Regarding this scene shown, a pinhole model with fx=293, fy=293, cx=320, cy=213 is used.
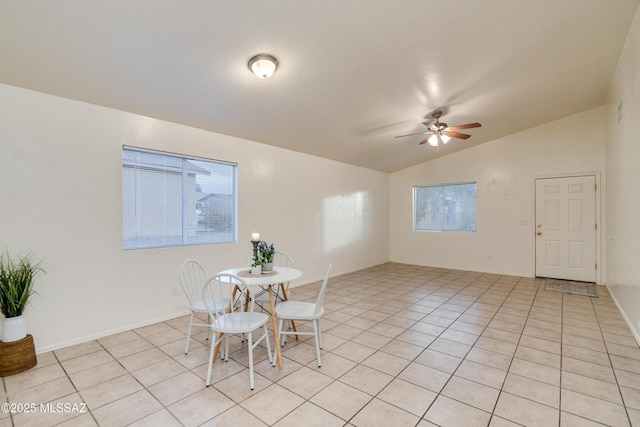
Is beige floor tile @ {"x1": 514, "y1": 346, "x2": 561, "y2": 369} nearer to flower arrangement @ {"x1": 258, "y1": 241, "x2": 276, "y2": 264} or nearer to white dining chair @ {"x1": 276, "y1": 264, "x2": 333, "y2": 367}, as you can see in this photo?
white dining chair @ {"x1": 276, "y1": 264, "x2": 333, "y2": 367}

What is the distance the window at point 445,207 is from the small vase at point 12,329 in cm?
684

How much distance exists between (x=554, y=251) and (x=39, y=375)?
24.0ft

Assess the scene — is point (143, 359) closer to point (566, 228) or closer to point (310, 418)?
point (310, 418)

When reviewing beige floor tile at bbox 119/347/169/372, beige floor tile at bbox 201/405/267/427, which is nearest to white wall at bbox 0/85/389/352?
beige floor tile at bbox 119/347/169/372

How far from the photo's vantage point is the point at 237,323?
2.31 metres

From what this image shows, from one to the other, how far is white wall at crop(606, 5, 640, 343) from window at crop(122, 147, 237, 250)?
4549 mm

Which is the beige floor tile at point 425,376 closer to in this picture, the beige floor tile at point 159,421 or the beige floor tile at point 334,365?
the beige floor tile at point 334,365

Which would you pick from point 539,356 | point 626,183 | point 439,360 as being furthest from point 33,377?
point 626,183

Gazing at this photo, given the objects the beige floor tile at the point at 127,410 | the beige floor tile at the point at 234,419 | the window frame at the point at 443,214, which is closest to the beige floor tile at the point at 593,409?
the beige floor tile at the point at 234,419

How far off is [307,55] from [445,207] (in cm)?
536

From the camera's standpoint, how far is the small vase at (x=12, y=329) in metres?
2.32

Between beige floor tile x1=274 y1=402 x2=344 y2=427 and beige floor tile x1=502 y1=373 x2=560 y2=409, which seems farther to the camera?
beige floor tile x1=502 y1=373 x2=560 y2=409

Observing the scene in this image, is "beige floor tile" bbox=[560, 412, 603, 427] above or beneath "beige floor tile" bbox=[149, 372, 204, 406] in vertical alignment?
beneath

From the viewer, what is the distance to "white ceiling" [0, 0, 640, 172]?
202 cm
